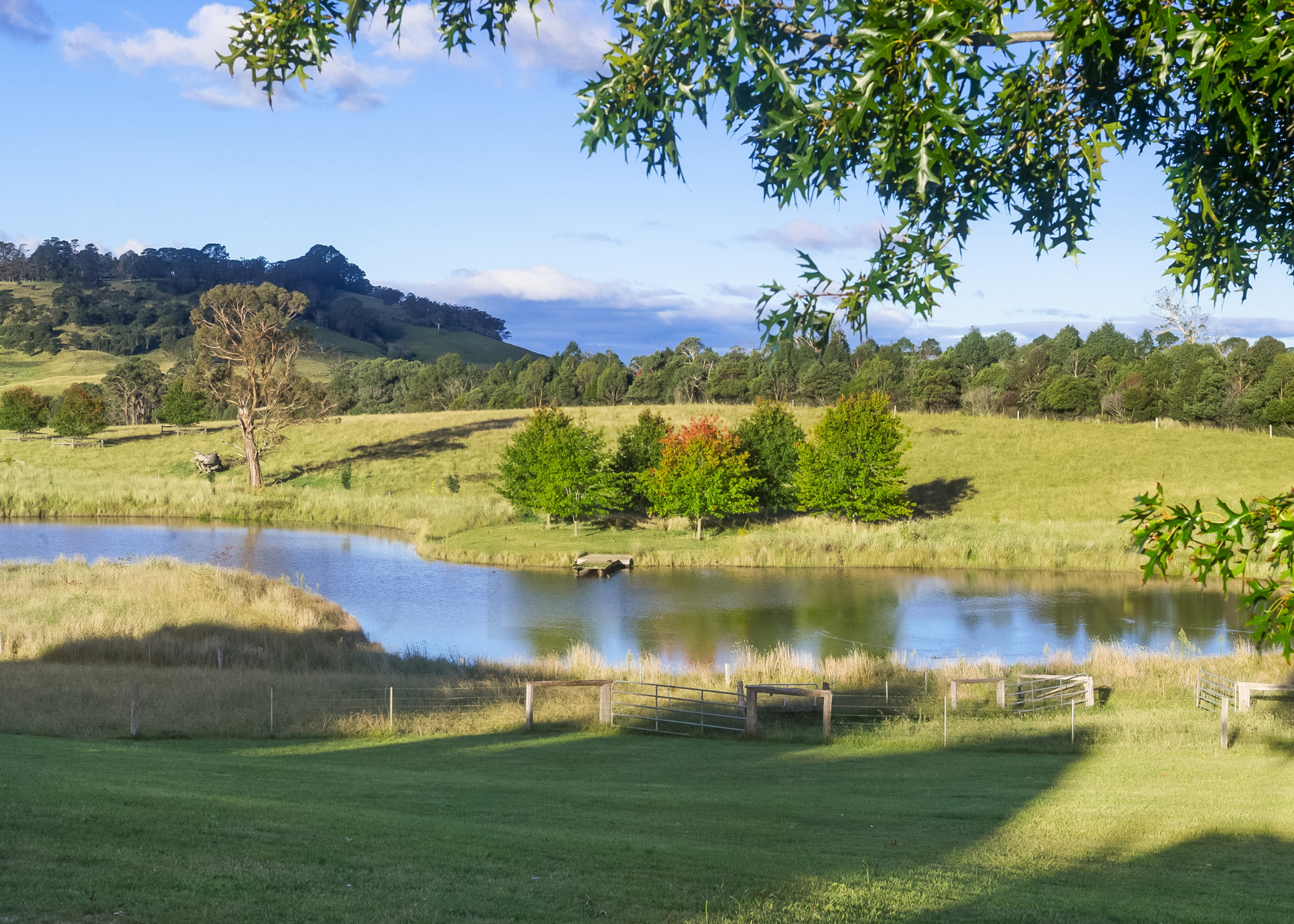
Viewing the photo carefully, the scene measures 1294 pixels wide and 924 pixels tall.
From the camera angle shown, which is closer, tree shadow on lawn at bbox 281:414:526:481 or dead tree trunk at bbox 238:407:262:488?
dead tree trunk at bbox 238:407:262:488

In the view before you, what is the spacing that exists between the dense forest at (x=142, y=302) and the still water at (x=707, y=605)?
105m

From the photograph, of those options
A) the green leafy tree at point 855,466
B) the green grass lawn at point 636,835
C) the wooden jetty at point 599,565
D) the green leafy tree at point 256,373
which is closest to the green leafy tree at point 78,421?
the green leafy tree at point 256,373

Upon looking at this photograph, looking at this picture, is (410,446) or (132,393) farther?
(132,393)

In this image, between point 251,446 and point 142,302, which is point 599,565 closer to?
point 251,446

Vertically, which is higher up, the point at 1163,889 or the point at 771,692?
the point at 1163,889

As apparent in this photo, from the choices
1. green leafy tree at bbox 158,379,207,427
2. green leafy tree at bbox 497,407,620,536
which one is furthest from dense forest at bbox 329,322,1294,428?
green leafy tree at bbox 497,407,620,536

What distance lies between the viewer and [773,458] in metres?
49.9

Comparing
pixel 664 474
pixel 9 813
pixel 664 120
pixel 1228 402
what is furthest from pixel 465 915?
pixel 1228 402

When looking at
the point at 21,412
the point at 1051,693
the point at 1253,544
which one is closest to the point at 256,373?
the point at 21,412

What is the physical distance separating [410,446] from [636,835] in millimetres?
64375

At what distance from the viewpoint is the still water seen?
28781 millimetres

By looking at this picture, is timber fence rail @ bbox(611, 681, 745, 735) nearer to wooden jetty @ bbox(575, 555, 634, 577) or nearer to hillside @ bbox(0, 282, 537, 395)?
wooden jetty @ bbox(575, 555, 634, 577)

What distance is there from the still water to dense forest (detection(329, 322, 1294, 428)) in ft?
94.2

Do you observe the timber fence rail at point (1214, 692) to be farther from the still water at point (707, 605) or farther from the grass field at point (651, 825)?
the still water at point (707, 605)
